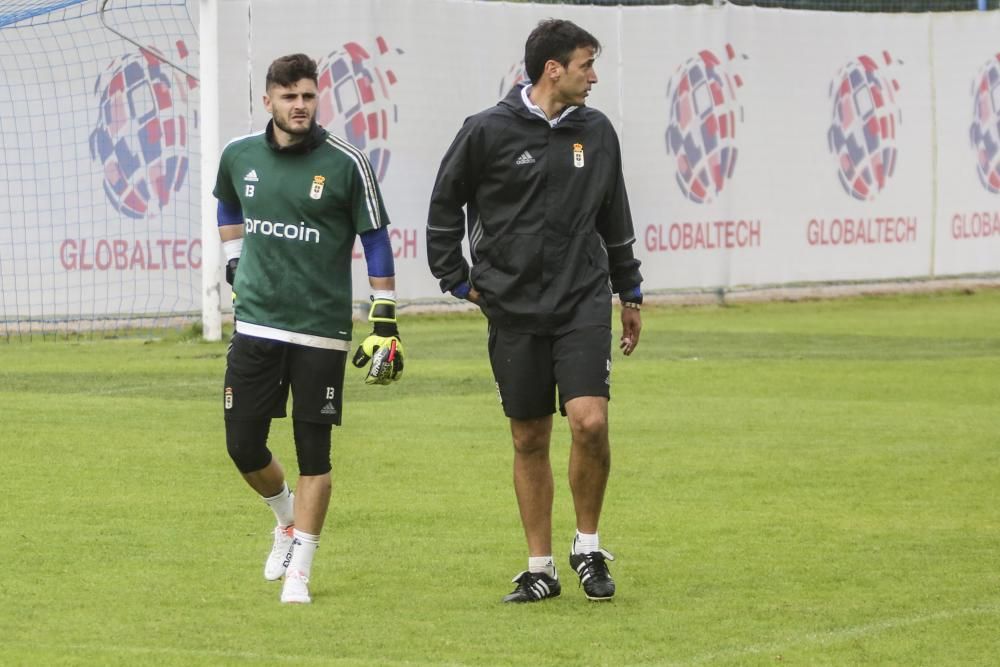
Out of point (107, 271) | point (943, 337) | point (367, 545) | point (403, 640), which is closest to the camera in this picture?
point (403, 640)

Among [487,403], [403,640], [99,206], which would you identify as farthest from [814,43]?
[403,640]

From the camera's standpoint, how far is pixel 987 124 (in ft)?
85.0

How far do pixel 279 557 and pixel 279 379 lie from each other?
716mm

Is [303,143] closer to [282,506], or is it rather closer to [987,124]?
[282,506]

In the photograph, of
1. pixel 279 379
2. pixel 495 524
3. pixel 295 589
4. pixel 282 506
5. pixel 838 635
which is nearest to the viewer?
pixel 838 635

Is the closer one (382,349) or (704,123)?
(382,349)

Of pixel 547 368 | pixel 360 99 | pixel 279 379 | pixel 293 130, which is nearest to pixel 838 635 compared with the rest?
pixel 547 368

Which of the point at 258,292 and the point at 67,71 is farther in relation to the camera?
the point at 67,71

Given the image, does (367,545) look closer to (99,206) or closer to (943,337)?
(99,206)

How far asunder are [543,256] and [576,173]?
35 centimetres

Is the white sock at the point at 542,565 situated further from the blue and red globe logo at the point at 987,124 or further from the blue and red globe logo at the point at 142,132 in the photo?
the blue and red globe logo at the point at 987,124

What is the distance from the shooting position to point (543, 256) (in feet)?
24.2

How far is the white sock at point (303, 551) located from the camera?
7225mm

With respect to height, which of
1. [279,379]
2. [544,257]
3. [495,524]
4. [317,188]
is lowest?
[495,524]
